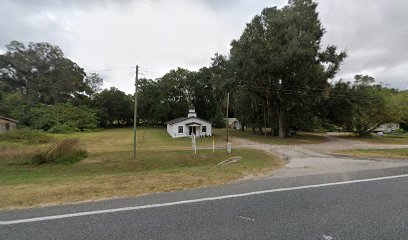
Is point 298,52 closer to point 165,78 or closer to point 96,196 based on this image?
point 96,196

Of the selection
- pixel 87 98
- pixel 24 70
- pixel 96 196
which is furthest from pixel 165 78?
pixel 96 196

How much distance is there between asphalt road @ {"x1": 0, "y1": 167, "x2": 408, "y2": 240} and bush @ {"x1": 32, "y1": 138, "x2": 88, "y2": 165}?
480 inches

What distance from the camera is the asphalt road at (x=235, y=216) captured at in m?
3.38

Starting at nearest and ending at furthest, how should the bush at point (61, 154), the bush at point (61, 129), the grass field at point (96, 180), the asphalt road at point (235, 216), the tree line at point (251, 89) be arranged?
the asphalt road at point (235, 216) → the grass field at point (96, 180) → the bush at point (61, 154) → the tree line at point (251, 89) → the bush at point (61, 129)

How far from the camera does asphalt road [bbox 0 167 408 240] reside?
3.38 metres

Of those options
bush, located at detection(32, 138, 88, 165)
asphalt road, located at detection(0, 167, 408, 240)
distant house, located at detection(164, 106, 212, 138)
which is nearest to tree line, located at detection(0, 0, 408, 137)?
distant house, located at detection(164, 106, 212, 138)

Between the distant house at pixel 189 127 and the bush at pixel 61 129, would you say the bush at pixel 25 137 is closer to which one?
the distant house at pixel 189 127

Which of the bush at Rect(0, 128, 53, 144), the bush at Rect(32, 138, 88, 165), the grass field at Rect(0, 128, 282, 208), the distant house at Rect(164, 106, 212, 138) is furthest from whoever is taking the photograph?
the distant house at Rect(164, 106, 212, 138)

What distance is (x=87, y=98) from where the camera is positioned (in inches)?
2579

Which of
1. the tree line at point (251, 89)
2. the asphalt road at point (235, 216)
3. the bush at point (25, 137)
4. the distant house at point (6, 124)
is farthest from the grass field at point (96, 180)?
the distant house at point (6, 124)

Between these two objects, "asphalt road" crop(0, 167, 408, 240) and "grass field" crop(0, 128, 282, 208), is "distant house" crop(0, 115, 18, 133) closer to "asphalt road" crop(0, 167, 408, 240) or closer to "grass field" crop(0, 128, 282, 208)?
"grass field" crop(0, 128, 282, 208)

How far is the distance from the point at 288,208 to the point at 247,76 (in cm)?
2546

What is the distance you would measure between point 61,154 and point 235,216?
15.1m

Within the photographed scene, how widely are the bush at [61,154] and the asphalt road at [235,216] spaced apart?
12.2 metres
